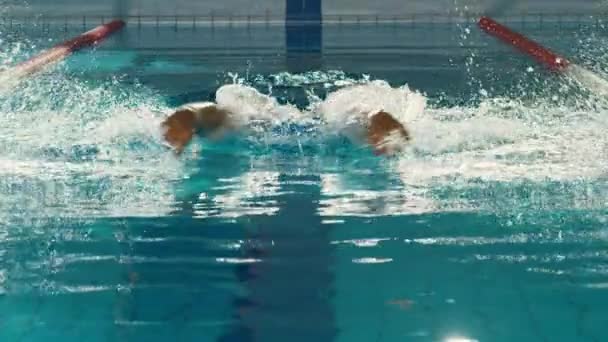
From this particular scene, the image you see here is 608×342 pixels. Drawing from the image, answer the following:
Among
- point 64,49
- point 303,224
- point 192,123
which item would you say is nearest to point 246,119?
point 192,123

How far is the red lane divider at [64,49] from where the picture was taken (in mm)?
6013

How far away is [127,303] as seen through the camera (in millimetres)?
2281

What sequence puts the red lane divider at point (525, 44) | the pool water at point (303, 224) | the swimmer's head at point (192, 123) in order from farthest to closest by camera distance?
the red lane divider at point (525, 44) → the swimmer's head at point (192, 123) → the pool water at point (303, 224)

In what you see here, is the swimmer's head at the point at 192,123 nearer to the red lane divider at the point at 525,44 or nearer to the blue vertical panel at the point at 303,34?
the blue vertical panel at the point at 303,34

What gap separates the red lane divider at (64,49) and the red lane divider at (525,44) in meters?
3.59

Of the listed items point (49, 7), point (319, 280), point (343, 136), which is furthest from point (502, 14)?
point (319, 280)

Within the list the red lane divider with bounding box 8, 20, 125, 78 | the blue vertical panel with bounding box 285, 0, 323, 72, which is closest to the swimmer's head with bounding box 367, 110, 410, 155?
the blue vertical panel with bounding box 285, 0, 323, 72

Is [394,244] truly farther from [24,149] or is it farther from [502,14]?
[502,14]

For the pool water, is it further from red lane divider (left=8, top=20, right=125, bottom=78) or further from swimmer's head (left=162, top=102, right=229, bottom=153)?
red lane divider (left=8, top=20, right=125, bottom=78)

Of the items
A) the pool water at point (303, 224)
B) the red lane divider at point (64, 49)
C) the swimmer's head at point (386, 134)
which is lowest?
the pool water at point (303, 224)

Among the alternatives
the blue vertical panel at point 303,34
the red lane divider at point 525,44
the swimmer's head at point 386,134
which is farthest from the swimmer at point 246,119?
the red lane divider at point 525,44

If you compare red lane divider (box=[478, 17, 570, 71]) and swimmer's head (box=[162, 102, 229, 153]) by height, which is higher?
red lane divider (box=[478, 17, 570, 71])

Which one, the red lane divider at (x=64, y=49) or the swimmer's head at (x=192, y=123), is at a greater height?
the red lane divider at (x=64, y=49)

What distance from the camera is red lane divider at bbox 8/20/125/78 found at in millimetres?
6013
